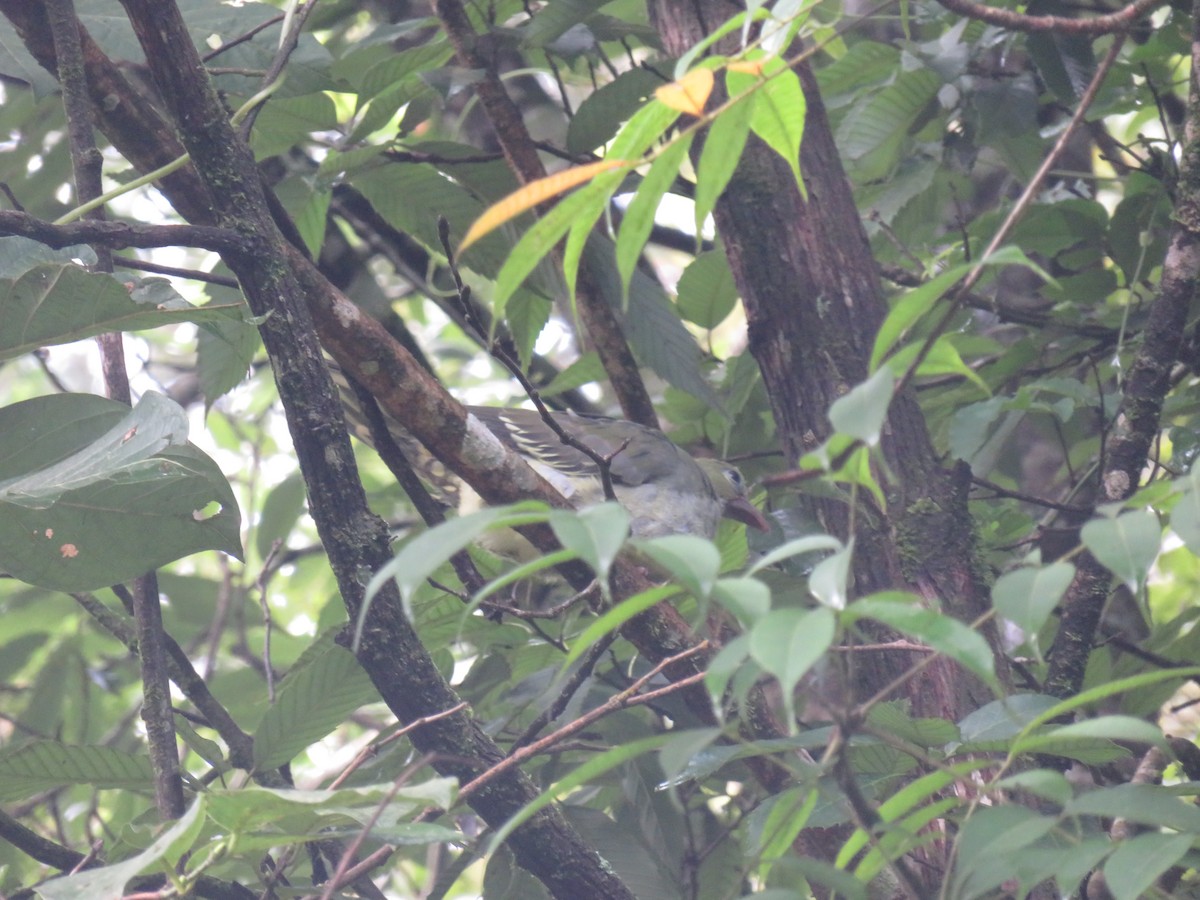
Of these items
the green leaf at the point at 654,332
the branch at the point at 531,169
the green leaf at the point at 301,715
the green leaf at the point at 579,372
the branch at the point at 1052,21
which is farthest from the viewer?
the green leaf at the point at 579,372

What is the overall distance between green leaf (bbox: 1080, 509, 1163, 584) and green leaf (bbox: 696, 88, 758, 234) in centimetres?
51

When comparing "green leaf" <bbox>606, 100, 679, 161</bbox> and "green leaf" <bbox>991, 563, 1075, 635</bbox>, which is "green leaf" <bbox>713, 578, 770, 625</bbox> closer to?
"green leaf" <bbox>991, 563, 1075, 635</bbox>

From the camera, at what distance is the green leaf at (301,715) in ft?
6.86

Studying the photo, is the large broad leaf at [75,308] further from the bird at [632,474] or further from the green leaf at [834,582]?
the bird at [632,474]

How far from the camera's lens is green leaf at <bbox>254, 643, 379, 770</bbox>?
209 cm

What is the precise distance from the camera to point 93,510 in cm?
172

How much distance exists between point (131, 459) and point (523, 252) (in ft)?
2.23

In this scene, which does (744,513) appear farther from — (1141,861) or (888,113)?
(1141,861)

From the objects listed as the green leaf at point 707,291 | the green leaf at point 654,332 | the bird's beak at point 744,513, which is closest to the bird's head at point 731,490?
the bird's beak at point 744,513

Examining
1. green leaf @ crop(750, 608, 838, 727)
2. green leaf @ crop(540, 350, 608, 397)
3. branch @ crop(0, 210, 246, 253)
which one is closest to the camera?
green leaf @ crop(750, 608, 838, 727)

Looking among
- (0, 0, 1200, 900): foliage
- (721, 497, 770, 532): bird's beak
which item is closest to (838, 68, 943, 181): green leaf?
(0, 0, 1200, 900): foliage

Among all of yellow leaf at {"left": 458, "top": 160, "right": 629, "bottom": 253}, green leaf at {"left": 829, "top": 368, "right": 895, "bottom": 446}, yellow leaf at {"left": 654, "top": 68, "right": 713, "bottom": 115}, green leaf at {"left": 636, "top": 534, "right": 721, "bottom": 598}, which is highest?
yellow leaf at {"left": 654, "top": 68, "right": 713, "bottom": 115}

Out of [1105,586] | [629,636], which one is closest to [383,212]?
[629,636]

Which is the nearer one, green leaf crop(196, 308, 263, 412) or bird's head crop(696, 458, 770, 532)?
green leaf crop(196, 308, 263, 412)
